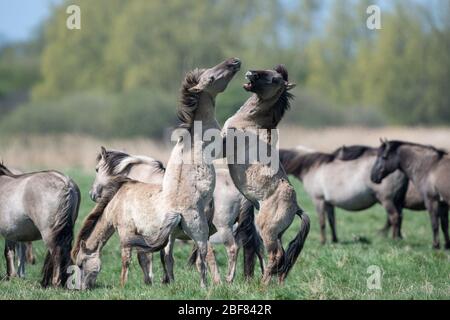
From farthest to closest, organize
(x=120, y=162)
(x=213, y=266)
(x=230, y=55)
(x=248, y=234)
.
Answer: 1. (x=230, y=55)
2. (x=120, y=162)
3. (x=248, y=234)
4. (x=213, y=266)

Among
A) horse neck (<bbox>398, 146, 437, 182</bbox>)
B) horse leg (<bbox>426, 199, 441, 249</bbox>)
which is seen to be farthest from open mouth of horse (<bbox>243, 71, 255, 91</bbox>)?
horse neck (<bbox>398, 146, 437, 182</bbox>)

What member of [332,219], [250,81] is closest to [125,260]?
[250,81]

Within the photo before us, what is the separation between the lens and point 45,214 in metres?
9.54

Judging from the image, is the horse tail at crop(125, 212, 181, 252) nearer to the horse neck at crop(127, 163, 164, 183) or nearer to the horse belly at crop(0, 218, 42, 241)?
the horse belly at crop(0, 218, 42, 241)

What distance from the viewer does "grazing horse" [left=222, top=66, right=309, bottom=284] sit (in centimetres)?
896

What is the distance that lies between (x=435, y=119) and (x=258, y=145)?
46.4 metres

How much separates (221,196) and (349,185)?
5796mm

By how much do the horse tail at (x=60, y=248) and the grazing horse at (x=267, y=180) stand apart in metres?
1.99

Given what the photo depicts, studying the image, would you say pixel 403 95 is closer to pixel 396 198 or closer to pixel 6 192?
pixel 396 198

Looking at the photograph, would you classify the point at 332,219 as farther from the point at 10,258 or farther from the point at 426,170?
the point at 10,258

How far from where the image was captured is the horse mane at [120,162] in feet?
36.9

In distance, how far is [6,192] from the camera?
32.5 ft

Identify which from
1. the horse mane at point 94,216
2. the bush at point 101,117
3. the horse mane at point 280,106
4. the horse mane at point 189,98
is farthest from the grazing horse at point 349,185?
the bush at point 101,117
